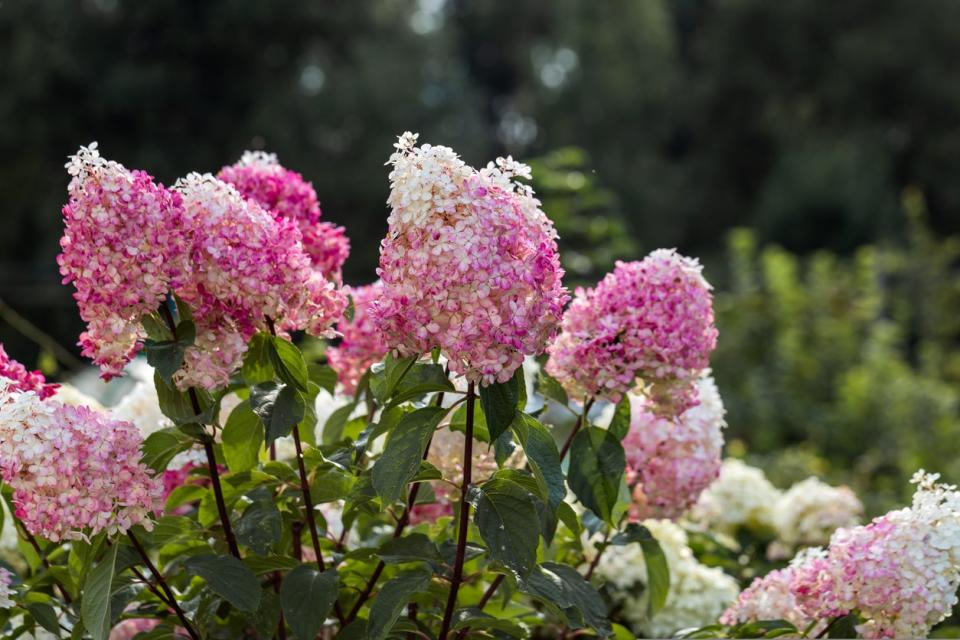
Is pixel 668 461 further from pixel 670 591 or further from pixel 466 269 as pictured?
pixel 466 269

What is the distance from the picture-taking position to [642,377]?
1585mm

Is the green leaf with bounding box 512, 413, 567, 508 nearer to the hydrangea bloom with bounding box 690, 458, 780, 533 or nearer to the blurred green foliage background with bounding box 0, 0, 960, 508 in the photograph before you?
the blurred green foliage background with bounding box 0, 0, 960, 508

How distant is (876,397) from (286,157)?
1054cm

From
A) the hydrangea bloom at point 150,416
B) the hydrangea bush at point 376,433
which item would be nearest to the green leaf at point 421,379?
the hydrangea bush at point 376,433

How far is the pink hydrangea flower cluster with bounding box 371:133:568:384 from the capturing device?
→ 1.28 m

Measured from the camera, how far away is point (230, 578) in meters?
1.44

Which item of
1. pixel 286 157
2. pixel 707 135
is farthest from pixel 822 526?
pixel 707 135

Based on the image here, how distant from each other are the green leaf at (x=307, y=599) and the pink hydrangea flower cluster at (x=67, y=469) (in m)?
0.19

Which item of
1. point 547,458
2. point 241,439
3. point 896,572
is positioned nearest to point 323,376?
point 241,439

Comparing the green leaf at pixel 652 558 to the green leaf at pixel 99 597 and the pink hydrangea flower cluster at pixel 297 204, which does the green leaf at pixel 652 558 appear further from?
the green leaf at pixel 99 597

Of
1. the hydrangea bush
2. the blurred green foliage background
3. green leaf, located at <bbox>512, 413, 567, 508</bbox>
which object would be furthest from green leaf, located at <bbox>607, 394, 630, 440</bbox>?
the blurred green foliage background

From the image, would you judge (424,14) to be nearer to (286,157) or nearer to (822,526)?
(286,157)

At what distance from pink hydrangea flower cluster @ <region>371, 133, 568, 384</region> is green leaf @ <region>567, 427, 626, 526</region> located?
0.28m

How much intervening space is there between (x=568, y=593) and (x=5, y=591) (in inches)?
24.4
